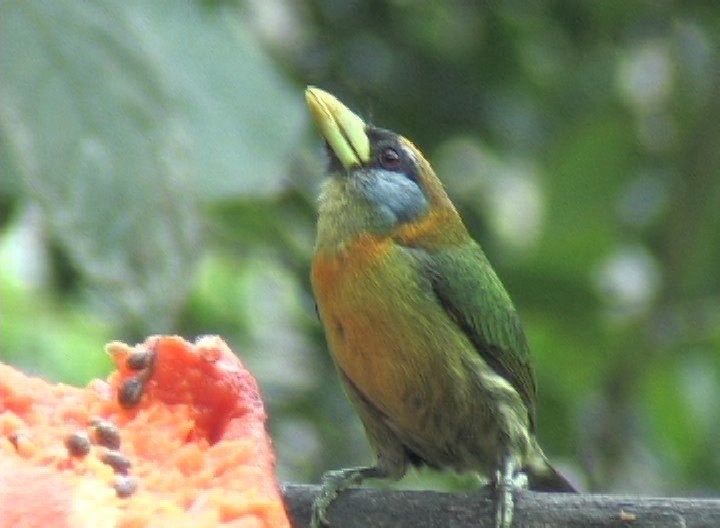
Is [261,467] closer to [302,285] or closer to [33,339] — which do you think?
[302,285]

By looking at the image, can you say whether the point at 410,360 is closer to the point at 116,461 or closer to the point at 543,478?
the point at 543,478

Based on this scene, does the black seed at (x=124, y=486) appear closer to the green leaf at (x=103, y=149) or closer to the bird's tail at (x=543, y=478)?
the green leaf at (x=103, y=149)

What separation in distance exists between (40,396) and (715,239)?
2.36 metres

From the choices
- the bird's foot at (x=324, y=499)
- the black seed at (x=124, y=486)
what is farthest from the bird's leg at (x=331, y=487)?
the black seed at (x=124, y=486)

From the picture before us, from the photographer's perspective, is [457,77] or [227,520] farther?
[457,77]

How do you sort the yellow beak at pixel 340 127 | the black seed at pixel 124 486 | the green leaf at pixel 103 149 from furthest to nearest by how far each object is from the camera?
the yellow beak at pixel 340 127, the green leaf at pixel 103 149, the black seed at pixel 124 486

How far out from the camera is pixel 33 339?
12.6 ft

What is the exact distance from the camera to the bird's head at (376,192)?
2893 mm

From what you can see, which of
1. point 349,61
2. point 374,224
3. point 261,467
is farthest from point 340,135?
point 261,467

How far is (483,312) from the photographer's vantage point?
2846 mm

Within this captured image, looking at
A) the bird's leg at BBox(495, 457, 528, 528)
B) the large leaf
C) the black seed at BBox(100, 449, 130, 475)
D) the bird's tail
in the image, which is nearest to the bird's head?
the bird's tail

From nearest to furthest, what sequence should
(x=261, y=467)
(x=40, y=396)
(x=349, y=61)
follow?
(x=261, y=467) → (x=40, y=396) → (x=349, y=61)

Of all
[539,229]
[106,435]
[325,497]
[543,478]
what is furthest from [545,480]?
[106,435]

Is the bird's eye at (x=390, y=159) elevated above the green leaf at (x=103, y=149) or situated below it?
above
